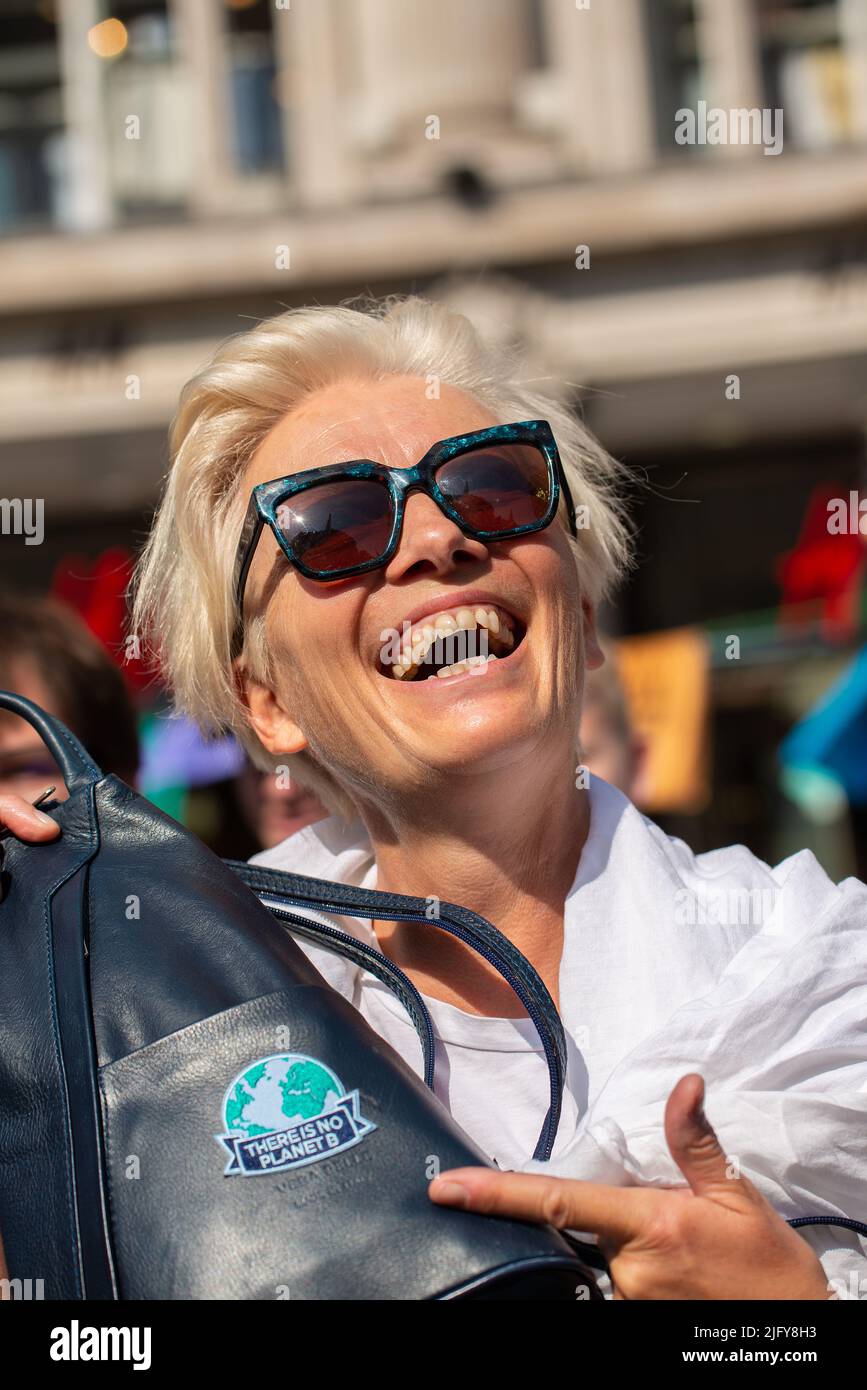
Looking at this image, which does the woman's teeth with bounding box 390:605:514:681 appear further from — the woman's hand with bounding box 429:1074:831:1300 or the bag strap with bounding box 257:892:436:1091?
the woman's hand with bounding box 429:1074:831:1300

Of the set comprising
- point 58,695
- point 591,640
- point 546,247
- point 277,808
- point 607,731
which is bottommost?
point 277,808

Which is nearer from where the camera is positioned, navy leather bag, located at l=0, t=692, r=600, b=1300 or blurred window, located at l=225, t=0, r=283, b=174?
navy leather bag, located at l=0, t=692, r=600, b=1300

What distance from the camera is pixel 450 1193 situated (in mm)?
1306

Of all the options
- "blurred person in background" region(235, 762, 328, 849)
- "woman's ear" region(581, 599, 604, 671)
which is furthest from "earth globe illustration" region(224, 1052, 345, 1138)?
"blurred person in background" region(235, 762, 328, 849)

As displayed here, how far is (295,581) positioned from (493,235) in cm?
827

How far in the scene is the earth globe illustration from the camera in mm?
1359

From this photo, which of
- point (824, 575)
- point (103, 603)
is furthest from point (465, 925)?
point (824, 575)

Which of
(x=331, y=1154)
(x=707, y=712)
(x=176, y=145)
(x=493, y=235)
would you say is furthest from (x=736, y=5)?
(x=331, y=1154)

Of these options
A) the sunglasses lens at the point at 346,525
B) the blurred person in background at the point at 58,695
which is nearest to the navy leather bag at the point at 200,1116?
the sunglasses lens at the point at 346,525

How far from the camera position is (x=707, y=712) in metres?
9.80

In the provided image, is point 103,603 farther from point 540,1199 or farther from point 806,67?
point 540,1199

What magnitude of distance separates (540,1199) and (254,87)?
10796 mm

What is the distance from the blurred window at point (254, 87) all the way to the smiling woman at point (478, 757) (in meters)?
9.33

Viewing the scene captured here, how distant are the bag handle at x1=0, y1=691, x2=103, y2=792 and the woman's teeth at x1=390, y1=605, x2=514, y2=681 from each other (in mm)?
398
